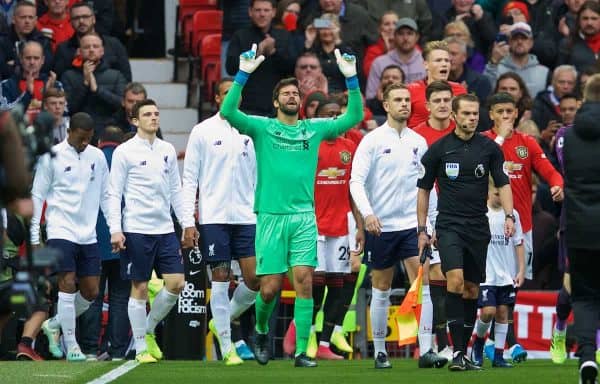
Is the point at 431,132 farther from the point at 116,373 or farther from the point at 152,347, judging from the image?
the point at 116,373

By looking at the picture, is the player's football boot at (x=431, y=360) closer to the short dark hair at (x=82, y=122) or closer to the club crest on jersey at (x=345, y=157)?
the club crest on jersey at (x=345, y=157)

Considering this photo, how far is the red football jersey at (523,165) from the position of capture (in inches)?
639

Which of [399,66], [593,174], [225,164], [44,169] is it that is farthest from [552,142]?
[593,174]

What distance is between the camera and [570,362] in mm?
16516

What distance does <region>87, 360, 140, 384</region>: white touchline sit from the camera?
13383 millimetres

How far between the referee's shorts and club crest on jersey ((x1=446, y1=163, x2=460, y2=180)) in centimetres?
48

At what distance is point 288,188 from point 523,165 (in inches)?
115

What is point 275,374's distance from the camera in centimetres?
1408

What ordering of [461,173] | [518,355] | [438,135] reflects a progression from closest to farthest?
[461,173] < [438,135] < [518,355]

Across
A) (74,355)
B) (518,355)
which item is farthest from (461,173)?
(74,355)

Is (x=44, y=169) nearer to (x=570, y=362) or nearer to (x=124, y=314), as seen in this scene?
(x=124, y=314)

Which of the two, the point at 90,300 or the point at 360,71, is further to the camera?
the point at 360,71

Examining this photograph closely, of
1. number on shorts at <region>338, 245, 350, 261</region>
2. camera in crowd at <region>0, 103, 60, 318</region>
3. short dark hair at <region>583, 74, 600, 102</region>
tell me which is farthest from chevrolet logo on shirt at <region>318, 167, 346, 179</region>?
camera in crowd at <region>0, 103, 60, 318</region>

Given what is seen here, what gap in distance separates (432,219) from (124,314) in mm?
3583
